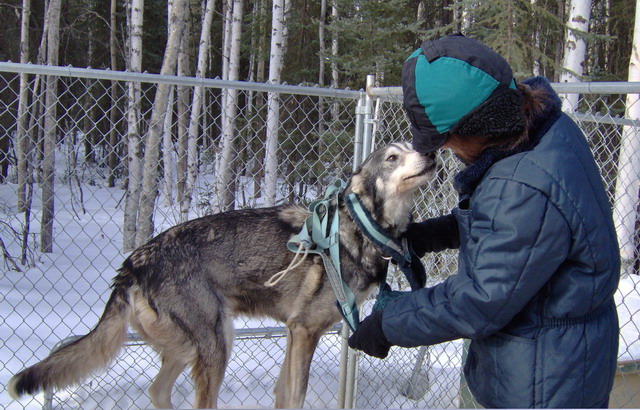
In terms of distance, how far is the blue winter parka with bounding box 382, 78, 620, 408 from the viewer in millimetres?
1510

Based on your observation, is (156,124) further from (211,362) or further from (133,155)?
(211,362)

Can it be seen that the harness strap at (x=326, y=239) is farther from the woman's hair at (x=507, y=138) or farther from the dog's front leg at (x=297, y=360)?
the woman's hair at (x=507, y=138)

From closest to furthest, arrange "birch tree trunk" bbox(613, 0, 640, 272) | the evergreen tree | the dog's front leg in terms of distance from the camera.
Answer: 1. the dog's front leg
2. "birch tree trunk" bbox(613, 0, 640, 272)
3. the evergreen tree

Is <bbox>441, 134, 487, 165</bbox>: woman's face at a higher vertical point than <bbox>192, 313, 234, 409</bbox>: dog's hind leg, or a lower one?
higher

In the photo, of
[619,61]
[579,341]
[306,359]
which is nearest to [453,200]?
[306,359]

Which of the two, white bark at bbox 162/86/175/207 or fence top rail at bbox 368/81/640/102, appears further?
white bark at bbox 162/86/175/207

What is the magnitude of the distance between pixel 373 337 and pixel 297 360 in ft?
5.10

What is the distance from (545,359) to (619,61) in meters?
18.1

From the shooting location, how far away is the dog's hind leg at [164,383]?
352 centimetres

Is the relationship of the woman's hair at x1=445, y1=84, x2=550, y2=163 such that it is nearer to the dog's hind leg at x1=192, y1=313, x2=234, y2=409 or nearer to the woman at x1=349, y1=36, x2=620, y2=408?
the woman at x1=349, y1=36, x2=620, y2=408

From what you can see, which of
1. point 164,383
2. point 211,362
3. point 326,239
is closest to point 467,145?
point 326,239

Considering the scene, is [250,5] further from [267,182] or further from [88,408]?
[88,408]

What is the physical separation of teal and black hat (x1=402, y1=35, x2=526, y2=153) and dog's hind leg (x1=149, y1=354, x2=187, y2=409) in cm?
258

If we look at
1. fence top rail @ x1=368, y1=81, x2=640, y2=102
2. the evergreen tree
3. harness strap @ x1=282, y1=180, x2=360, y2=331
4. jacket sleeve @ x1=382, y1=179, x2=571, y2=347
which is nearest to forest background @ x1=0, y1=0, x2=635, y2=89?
the evergreen tree
